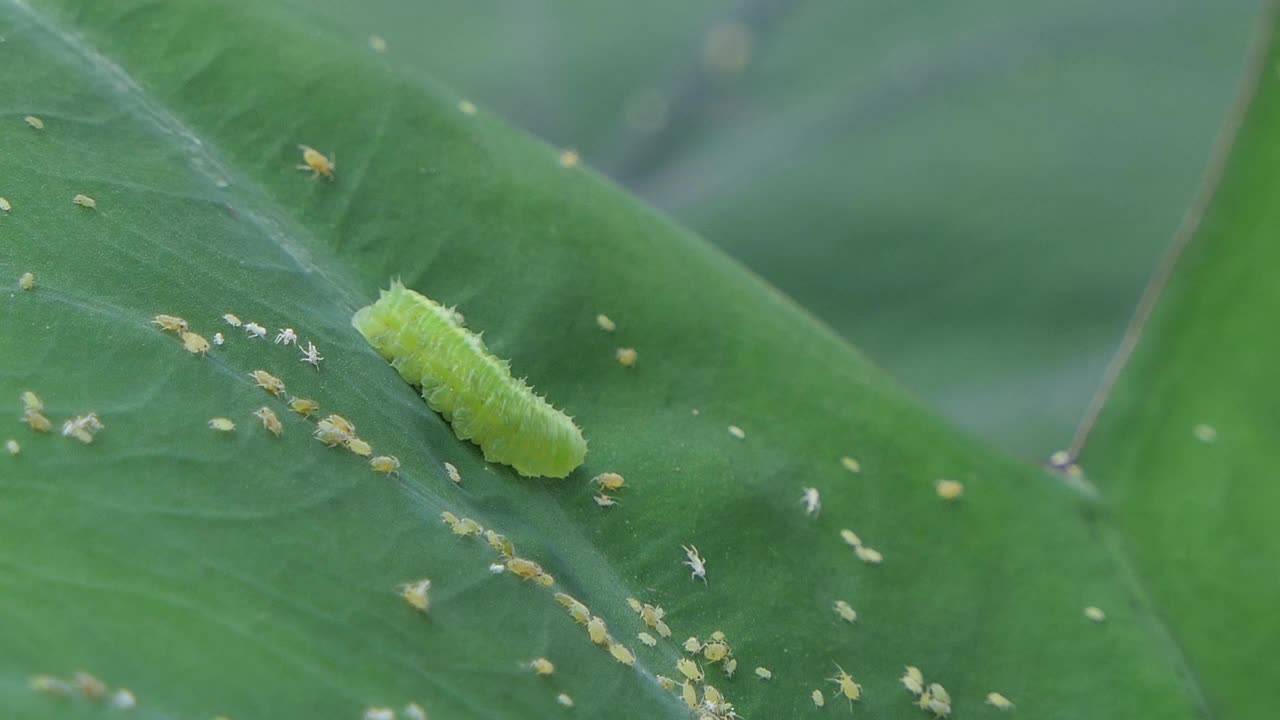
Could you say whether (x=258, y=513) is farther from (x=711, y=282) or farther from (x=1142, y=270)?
(x=1142, y=270)

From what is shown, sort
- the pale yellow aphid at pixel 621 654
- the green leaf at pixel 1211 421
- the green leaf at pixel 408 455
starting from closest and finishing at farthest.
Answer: the green leaf at pixel 408 455 → the pale yellow aphid at pixel 621 654 → the green leaf at pixel 1211 421

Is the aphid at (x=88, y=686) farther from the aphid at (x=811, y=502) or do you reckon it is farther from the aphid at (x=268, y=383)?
the aphid at (x=811, y=502)

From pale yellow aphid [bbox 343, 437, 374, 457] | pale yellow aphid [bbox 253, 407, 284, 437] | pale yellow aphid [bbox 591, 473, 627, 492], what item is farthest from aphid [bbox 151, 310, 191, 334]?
pale yellow aphid [bbox 591, 473, 627, 492]

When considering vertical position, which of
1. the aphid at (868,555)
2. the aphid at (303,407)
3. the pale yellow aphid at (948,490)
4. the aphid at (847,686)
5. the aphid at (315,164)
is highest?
the pale yellow aphid at (948,490)

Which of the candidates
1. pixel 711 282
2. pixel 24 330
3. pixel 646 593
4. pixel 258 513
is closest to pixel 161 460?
pixel 258 513

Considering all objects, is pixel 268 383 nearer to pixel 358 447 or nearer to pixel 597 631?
pixel 358 447

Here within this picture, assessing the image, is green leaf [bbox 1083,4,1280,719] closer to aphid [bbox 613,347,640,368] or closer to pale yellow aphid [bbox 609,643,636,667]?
aphid [bbox 613,347,640,368]

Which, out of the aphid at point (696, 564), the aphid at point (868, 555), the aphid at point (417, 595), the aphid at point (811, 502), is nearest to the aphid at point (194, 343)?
the aphid at point (417, 595)
